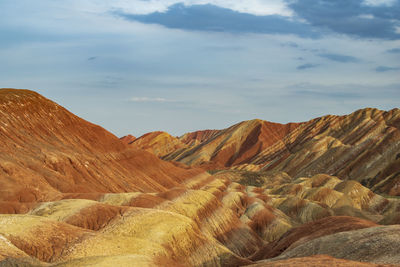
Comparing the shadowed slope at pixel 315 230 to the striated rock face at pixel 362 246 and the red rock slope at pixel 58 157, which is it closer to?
the striated rock face at pixel 362 246

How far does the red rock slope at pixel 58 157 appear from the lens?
6281 cm

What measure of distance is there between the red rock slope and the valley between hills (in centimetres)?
26

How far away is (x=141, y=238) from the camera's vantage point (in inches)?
1421

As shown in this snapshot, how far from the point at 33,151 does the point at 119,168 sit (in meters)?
20.8

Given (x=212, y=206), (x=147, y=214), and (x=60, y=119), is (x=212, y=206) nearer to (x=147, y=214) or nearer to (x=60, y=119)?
(x=147, y=214)

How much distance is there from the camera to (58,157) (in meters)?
78.2

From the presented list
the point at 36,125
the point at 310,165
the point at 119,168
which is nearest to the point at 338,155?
the point at 310,165

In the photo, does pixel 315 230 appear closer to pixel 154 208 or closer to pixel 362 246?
pixel 362 246

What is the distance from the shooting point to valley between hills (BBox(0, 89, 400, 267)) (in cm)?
3058

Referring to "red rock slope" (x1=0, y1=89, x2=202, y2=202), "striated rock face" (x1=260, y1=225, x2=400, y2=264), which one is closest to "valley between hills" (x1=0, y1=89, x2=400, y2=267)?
"striated rock face" (x1=260, y1=225, x2=400, y2=264)

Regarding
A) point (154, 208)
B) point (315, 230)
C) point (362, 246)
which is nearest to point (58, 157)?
point (154, 208)

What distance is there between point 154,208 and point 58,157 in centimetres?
3045

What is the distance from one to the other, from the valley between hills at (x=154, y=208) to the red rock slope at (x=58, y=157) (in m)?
0.26

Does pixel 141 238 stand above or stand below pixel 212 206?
above
